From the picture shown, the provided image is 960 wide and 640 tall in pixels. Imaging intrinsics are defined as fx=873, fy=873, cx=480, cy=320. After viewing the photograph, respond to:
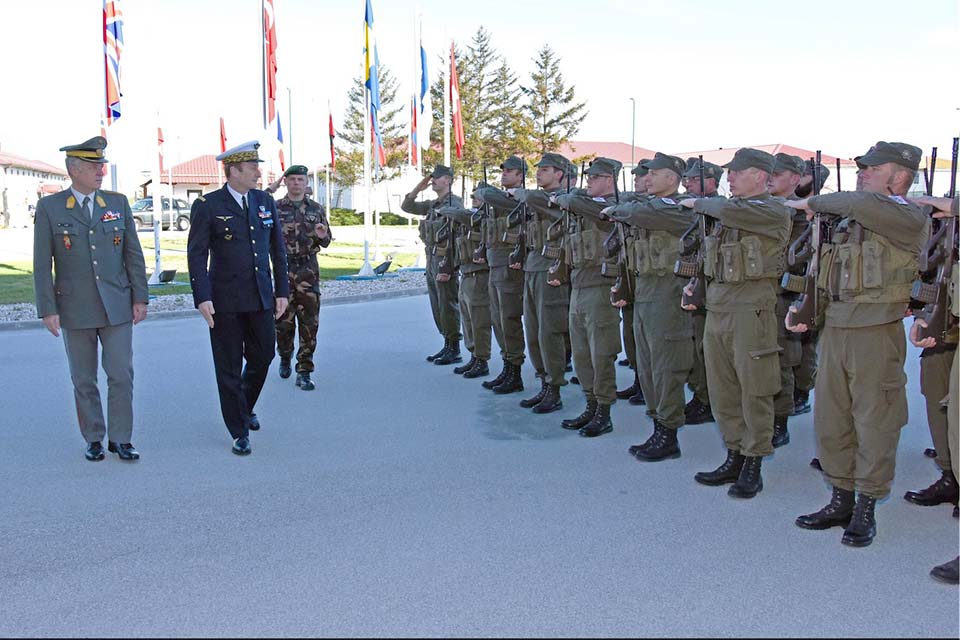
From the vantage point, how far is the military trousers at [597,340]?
237 inches

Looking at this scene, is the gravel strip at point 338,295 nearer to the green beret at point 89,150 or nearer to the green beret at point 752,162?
the green beret at point 89,150

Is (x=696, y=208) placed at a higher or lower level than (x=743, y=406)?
higher

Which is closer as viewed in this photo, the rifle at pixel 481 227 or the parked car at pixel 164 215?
the rifle at pixel 481 227

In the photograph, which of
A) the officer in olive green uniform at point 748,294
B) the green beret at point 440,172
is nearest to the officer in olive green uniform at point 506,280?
the green beret at point 440,172

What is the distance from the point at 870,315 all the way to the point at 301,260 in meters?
5.33

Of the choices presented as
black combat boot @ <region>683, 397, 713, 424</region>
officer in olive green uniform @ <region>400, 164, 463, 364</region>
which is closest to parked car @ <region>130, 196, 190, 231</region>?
officer in olive green uniform @ <region>400, 164, 463, 364</region>

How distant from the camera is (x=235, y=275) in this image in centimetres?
565

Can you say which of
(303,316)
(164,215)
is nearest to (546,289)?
(303,316)

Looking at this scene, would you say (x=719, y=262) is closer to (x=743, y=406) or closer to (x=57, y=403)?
(x=743, y=406)

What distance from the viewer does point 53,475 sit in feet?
16.8

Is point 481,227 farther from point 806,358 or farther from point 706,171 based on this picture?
point 806,358

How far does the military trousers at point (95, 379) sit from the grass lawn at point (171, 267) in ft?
29.9

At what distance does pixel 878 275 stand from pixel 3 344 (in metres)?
Result: 9.36

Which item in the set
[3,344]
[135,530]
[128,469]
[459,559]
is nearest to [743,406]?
[459,559]
